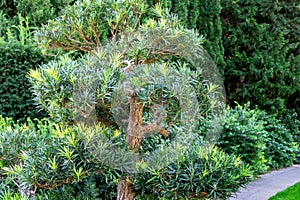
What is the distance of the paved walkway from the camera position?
193 inches

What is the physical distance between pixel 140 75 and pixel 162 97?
0.19 m

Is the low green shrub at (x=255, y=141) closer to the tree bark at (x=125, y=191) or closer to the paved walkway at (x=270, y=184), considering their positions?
the paved walkway at (x=270, y=184)

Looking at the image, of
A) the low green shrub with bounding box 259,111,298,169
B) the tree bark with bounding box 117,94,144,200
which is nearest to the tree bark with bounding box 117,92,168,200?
the tree bark with bounding box 117,94,144,200

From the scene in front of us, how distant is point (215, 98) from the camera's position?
2.62m

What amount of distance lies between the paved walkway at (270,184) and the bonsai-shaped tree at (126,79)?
7.11 feet

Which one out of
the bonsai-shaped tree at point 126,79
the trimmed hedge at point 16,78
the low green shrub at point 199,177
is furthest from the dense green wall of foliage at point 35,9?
the low green shrub at point 199,177

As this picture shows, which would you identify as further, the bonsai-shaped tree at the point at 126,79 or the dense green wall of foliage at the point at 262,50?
the dense green wall of foliage at the point at 262,50

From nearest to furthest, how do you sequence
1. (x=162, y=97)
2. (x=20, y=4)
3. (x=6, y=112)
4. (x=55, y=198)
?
(x=162, y=97) < (x=55, y=198) < (x=6, y=112) < (x=20, y=4)

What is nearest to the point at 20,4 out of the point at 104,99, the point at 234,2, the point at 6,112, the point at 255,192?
the point at 6,112

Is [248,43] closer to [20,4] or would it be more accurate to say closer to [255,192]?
[255,192]

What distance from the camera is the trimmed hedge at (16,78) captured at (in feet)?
16.2

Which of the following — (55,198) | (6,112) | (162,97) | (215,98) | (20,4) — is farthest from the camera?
(20,4)

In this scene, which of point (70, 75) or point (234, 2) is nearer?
point (70, 75)

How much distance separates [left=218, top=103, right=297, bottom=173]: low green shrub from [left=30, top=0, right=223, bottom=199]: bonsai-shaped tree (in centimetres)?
332
